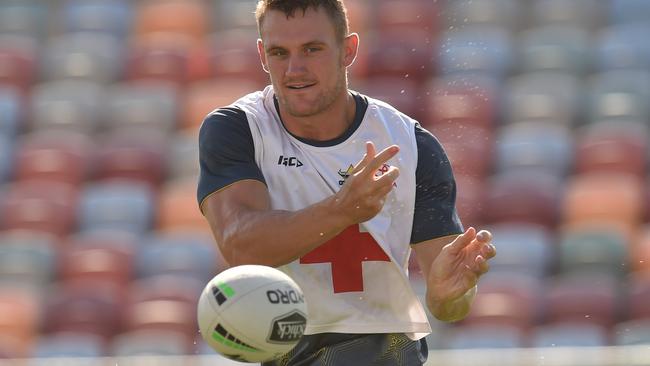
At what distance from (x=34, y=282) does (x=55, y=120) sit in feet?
5.59

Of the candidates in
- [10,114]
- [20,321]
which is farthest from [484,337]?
[10,114]

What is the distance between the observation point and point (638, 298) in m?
8.20

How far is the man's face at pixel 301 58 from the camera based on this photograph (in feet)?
14.4

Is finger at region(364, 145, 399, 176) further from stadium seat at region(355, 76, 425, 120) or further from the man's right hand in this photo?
stadium seat at region(355, 76, 425, 120)

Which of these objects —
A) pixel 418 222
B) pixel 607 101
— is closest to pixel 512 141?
pixel 607 101

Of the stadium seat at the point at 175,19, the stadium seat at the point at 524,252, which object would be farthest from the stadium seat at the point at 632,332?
the stadium seat at the point at 175,19

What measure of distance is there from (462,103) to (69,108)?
3109 mm

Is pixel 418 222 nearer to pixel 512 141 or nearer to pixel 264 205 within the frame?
pixel 264 205

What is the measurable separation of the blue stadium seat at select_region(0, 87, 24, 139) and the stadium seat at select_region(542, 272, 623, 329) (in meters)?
4.49

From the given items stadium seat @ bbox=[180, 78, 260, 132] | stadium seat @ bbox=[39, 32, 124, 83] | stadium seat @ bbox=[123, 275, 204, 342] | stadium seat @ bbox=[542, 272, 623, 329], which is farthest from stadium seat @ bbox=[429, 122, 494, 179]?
stadium seat @ bbox=[39, 32, 124, 83]

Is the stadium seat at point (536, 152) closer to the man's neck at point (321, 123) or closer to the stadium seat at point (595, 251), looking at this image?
the stadium seat at point (595, 251)

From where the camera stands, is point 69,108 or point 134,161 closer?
point 134,161

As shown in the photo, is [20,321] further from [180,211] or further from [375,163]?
[375,163]

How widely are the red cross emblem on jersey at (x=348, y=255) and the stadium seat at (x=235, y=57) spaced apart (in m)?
5.75
